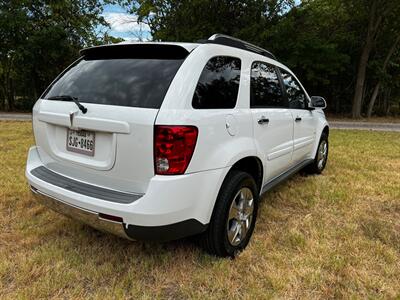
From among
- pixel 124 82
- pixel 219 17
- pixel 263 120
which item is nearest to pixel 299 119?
pixel 263 120

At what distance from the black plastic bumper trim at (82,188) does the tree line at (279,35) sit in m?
14.3

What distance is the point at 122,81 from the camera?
93.4 inches

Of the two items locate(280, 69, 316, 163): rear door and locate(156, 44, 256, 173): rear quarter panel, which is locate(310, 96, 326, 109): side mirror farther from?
locate(156, 44, 256, 173): rear quarter panel

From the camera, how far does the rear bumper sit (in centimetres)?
205

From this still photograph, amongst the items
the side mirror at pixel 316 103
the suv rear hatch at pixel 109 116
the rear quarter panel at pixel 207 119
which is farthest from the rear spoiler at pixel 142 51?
the side mirror at pixel 316 103

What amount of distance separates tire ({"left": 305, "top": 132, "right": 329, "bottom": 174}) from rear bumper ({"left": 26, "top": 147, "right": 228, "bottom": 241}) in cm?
311

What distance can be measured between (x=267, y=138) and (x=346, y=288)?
136 centimetres

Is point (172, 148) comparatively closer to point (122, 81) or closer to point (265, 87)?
point (122, 81)

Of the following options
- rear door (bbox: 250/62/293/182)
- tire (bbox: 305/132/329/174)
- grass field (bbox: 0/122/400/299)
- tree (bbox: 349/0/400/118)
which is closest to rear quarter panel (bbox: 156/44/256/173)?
rear door (bbox: 250/62/293/182)

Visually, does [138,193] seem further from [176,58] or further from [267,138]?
[267,138]

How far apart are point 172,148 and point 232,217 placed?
0.90 metres

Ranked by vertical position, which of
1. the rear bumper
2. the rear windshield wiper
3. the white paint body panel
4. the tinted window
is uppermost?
the tinted window

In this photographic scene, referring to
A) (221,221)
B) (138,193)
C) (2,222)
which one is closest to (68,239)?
(2,222)

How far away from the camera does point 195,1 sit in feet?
50.7
